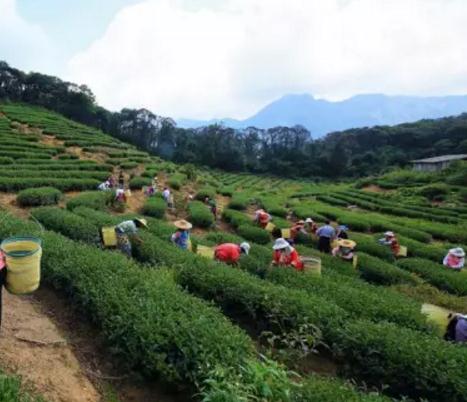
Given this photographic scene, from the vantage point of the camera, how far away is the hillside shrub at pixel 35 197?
18.5 m

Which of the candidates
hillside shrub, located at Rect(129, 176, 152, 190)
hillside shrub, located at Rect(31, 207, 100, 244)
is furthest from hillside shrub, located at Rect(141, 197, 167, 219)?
hillside shrub, located at Rect(31, 207, 100, 244)

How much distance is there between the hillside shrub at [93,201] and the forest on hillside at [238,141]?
5490 cm

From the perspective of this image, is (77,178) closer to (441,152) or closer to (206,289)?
(206,289)

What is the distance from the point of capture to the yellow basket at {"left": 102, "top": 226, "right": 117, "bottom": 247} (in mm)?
11656

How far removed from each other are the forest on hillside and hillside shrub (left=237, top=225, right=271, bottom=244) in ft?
185

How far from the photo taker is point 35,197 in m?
18.7

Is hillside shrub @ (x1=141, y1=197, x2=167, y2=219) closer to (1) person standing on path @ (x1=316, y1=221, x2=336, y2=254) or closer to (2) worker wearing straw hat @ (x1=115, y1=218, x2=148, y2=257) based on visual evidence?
(1) person standing on path @ (x1=316, y1=221, x2=336, y2=254)

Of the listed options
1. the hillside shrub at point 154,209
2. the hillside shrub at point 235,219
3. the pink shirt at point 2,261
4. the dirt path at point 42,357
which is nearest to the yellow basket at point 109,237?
the dirt path at point 42,357

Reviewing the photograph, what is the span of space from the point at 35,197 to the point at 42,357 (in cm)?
1426

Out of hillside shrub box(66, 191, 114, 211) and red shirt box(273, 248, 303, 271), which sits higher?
red shirt box(273, 248, 303, 271)

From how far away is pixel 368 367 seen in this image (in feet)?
21.6

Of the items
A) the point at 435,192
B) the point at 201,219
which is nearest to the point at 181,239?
the point at 201,219

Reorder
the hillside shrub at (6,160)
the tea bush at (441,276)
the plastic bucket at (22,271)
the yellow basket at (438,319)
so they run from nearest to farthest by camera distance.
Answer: the plastic bucket at (22,271) → the yellow basket at (438,319) → the tea bush at (441,276) → the hillside shrub at (6,160)

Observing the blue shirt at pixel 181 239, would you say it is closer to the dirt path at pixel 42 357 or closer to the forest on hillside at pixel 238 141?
the dirt path at pixel 42 357
